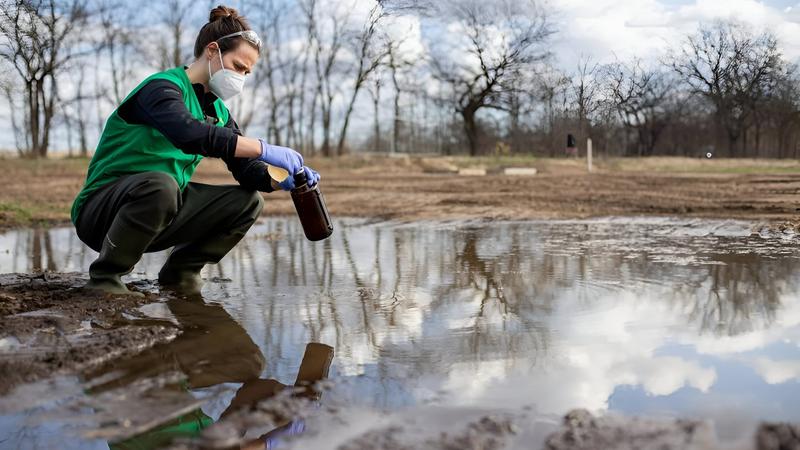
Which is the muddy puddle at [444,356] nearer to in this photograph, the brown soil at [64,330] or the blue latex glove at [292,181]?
the brown soil at [64,330]

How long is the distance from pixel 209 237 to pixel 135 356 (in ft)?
4.43

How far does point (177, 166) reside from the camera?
3168mm

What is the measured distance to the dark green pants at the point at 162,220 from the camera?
2982 millimetres

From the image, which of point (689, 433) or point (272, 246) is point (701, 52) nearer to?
point (272, 246)

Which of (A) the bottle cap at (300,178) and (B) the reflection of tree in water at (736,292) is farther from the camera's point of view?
(A) the bottle cap at (300,178)

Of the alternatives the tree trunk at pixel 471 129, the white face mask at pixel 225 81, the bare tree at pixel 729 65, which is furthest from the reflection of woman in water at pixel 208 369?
the tree trunk at pixel 471 129

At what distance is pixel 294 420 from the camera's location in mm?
1711

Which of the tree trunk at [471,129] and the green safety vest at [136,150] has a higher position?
the tree trunk at [471,129]

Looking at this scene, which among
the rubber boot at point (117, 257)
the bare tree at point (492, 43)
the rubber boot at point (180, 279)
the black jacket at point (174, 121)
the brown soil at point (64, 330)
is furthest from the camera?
the bare tree at point (492, 43)

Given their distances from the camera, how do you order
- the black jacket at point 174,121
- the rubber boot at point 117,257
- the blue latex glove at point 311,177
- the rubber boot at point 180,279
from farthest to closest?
the rubber boot at point 180,279
the blue latex glove at point 311,177
the rubber boot at point 117,257
the black jacket at point 174,121

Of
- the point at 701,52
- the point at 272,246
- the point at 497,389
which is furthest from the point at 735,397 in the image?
the point at 701,52

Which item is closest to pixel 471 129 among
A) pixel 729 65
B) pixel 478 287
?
pixel 729 65

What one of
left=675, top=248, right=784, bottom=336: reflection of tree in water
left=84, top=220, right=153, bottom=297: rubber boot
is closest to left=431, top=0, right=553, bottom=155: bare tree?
left=675, top=248, right=784, bottom=336: reflection of tree in water

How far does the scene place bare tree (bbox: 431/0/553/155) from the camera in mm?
6484
